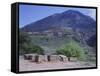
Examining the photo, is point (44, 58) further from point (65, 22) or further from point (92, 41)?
point (92, 41)

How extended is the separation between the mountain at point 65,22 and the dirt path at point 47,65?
33 cm

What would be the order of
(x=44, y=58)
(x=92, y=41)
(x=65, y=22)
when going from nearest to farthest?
(x=44, y=58), (x=65, y=22), (x=92, y=41)

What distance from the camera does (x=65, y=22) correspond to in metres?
3.25

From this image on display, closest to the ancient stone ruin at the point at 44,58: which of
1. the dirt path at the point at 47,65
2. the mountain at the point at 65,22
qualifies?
the dirt path at the point at 47,65

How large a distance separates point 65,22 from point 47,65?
1.58 feet

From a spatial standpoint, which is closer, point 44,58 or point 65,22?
point 44,58

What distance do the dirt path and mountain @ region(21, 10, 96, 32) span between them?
1.08 ft

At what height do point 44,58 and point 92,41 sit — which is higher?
point 92,41

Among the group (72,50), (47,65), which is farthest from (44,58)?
(72,50)

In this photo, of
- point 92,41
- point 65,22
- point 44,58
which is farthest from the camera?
point 92,41

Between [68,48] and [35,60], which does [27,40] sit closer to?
[35,60]

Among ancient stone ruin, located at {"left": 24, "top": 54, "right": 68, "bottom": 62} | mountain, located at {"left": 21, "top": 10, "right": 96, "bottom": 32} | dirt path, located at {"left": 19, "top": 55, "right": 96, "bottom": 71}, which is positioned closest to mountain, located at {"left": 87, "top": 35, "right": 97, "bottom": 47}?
mountain, located at {"left": 21, "top": 10, "right": 96, "bottom": 32}

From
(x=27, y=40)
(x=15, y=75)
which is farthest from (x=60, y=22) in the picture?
(x=15, y=75)

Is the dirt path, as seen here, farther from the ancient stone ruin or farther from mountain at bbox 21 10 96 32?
mountain at bbox 21 10 96 32
